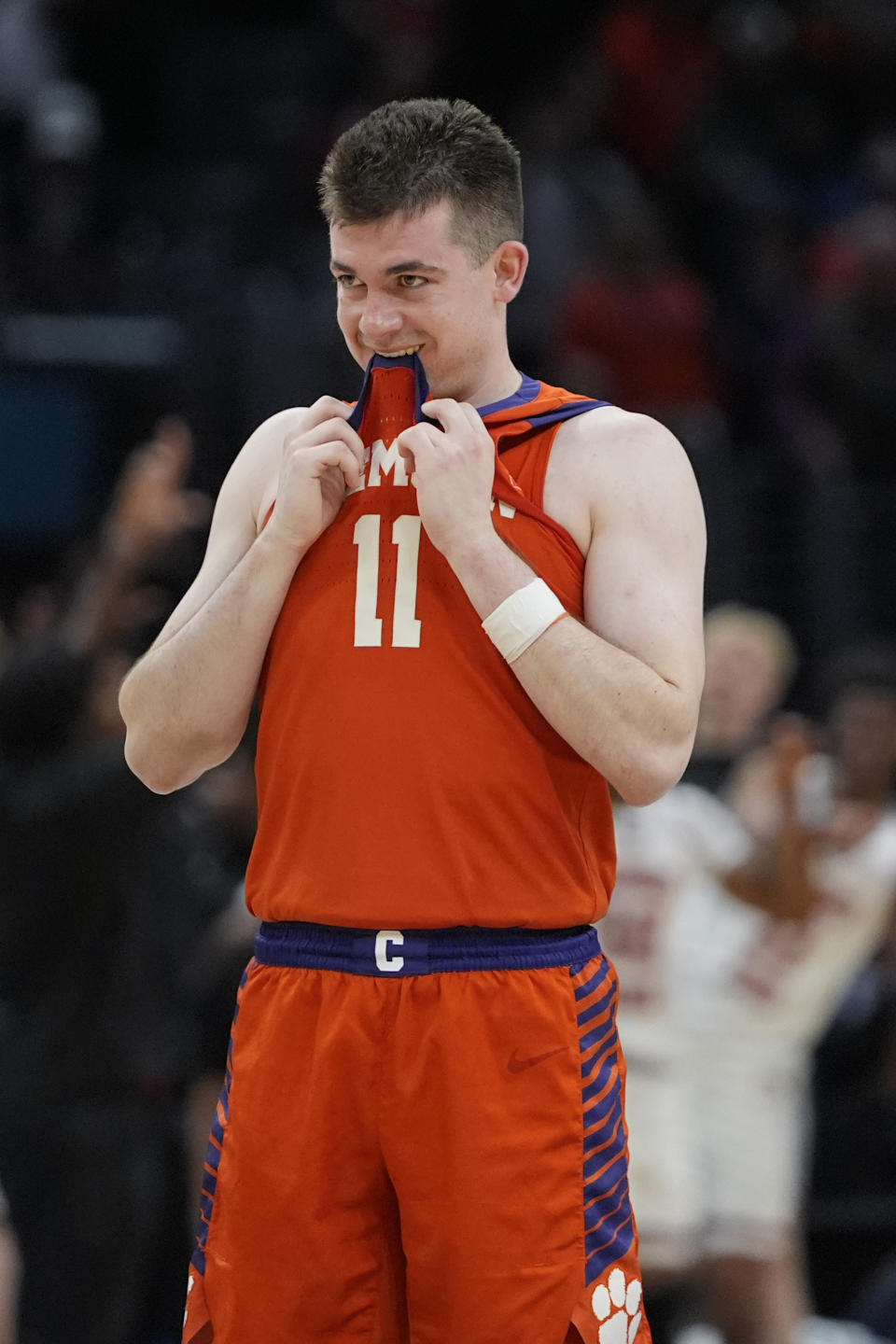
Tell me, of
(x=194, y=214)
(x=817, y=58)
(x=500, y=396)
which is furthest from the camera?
(x=817, y=58)

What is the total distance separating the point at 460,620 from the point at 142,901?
270 centimetres

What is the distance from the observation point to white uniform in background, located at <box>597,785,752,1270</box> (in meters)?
5.56

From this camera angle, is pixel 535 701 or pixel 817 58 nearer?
pixel 535 701

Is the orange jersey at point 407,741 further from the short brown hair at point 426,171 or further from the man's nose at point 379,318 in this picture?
the short brown hair at point 426,171

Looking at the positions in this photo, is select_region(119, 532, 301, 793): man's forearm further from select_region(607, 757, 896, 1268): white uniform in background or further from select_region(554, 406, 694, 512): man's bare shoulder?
select_region(607, 757, 896, 1268): white uniform in background

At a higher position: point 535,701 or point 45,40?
point 45,40

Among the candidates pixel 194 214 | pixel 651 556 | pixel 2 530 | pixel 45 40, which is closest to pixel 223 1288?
pixel 651 556

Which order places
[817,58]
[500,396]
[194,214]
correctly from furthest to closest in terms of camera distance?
[817,58], [194,214], [500,396]

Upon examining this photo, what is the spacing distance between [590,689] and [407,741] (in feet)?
0.89

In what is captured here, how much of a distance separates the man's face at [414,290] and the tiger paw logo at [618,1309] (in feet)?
4.32

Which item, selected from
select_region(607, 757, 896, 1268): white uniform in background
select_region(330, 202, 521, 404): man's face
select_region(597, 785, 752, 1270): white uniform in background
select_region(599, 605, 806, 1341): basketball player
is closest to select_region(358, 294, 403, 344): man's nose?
select_region(330, 202, 521, 404): man's face

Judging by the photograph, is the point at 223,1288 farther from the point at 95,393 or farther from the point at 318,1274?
the point at 95,393

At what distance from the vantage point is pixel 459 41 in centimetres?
1009

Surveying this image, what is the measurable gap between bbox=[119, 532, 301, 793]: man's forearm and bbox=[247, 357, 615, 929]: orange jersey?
2.2 inches
